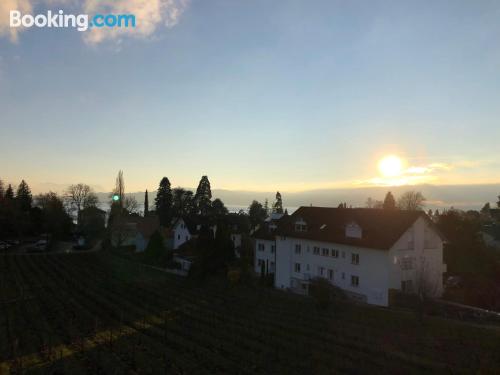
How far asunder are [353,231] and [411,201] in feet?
194

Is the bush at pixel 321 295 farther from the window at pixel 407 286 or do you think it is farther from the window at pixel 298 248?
the window at pixel 298 248

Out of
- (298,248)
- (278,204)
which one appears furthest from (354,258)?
(278,204)

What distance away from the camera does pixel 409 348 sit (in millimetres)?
22844

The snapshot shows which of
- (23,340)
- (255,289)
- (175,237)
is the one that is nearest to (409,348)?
(255,289)

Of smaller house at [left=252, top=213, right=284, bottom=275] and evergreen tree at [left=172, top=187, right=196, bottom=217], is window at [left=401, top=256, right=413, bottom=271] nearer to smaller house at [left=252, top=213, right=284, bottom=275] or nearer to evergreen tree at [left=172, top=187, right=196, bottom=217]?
smaller house at [left=252, top=213, right=284, bottom=275]

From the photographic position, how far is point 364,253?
117ft

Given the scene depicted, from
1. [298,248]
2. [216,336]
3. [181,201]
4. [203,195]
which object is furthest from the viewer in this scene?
[181,201]

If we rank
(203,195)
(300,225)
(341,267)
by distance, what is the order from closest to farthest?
(341,267) → (300,225) → (203,195)

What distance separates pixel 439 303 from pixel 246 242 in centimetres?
3032

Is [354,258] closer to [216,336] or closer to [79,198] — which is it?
[216,336]

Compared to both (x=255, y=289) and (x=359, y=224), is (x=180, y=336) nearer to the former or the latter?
(x=255, y=289)

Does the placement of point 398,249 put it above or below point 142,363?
above

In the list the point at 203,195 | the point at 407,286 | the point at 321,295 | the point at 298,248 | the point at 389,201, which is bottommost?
the point at 321,295

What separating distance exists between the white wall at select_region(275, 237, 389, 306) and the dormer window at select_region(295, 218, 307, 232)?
131 cm
